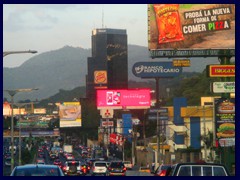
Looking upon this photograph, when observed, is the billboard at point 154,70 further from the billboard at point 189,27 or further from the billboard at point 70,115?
the billboard at point 189,27

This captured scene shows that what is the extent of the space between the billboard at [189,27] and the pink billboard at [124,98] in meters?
48.6

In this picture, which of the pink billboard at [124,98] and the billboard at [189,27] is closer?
the billboard at [189,27]

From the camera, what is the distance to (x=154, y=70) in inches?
3969

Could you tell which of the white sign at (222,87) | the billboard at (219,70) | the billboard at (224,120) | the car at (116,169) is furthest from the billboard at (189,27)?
the car at (116,169)

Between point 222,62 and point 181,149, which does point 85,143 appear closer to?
point 181,149

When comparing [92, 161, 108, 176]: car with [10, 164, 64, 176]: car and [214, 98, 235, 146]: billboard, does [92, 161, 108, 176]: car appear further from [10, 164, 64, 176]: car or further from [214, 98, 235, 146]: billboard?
[10, 164, 64, 176]: car

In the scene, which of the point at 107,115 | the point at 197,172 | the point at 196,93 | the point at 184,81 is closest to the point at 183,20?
the point at 197,172

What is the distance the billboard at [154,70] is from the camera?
99.9 meters

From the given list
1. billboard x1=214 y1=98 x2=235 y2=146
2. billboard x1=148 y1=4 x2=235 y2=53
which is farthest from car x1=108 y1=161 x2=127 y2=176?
billboard x1=214 y1=98 x2=235 y2=146

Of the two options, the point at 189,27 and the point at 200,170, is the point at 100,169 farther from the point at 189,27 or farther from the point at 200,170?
the point at 200,170

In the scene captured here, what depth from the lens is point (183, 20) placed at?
7350 cm

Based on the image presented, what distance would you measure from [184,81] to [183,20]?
105 metres

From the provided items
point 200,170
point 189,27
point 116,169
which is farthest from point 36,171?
point 189,27
